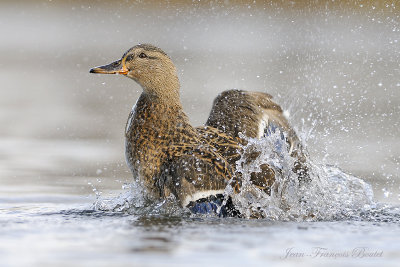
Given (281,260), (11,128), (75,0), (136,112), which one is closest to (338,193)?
(136,112)

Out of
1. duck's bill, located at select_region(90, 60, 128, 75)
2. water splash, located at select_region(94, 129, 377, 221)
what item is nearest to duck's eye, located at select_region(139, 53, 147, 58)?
duck's bill, located at select_region(90, 60, 128, 75)

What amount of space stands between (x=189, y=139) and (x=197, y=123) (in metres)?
2.90

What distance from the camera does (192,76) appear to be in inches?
460

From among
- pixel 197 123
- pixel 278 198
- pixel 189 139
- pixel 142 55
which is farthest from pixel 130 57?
pixel 197 123

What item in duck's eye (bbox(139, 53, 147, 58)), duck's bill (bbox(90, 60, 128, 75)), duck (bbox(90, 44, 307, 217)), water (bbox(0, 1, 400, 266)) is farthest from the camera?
duck's eye (bbox(139, 53, 147, 58))

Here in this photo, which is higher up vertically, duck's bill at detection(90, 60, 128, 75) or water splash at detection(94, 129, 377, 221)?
duck's bill at detection(90, 60, 128, 75)

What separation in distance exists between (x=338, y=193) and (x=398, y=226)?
0.95 meters

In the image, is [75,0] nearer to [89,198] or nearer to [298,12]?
[298,12]

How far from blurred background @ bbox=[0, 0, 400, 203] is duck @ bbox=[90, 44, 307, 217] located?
0.40 metres

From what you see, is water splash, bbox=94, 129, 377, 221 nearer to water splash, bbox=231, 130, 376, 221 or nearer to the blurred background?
water splash, bbox=231, 130, 376, 221

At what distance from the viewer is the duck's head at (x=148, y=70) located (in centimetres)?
624

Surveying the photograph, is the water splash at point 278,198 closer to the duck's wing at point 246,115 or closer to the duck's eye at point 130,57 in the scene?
the duck's wing at point 246,115

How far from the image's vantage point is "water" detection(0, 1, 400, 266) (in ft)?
15.6

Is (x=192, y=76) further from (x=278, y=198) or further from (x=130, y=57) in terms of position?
(x=278, y=198)
